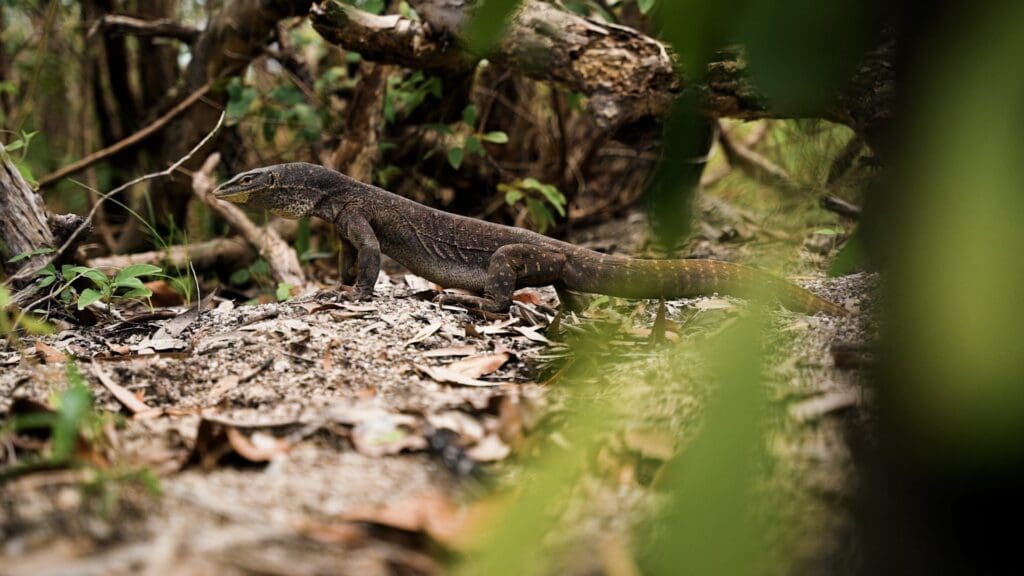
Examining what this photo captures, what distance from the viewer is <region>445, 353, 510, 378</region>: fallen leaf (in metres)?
3.49

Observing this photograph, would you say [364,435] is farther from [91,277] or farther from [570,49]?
[570,49]

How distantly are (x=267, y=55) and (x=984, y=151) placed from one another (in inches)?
302

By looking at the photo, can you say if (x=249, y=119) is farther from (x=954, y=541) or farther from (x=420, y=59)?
(x=954, y=541)

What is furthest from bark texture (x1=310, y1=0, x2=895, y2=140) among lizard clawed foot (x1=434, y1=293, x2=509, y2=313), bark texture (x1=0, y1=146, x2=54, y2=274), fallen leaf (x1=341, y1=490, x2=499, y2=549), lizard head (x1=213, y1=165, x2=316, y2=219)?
fallen leaf (x1=341, y1=490, x2=499, y2=549)

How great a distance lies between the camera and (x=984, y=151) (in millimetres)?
688

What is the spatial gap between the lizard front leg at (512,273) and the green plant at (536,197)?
2028 millimetres

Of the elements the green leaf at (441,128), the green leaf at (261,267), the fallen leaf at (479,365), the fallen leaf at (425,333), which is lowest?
the green leaf at (261,267)

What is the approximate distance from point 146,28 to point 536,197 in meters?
3.76

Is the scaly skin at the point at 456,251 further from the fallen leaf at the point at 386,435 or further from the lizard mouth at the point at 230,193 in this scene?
the fallen leaf at the point at 386,435

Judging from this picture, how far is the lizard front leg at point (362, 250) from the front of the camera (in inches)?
195

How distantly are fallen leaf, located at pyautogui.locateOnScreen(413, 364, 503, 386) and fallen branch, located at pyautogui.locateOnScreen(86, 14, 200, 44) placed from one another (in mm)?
5408

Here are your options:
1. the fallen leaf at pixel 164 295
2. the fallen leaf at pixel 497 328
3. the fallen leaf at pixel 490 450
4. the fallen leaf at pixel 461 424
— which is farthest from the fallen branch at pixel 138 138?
the fallen leaf at pixel 490 450

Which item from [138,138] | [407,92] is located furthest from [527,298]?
[138,138]

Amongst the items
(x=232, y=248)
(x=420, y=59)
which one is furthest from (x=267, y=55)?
(x=420, y=59)
